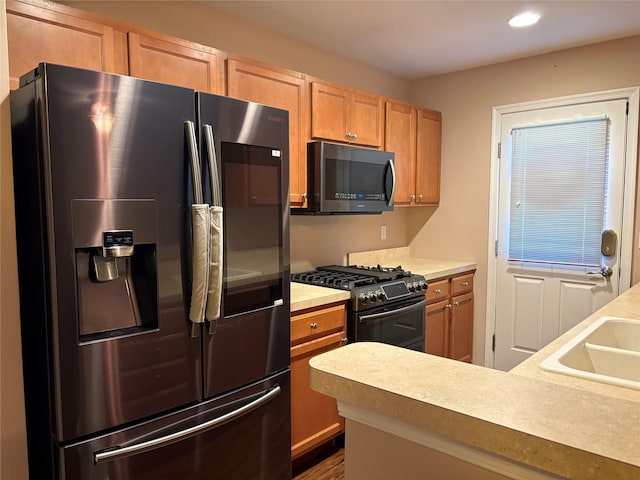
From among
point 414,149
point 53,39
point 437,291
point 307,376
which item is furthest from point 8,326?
point 414,149

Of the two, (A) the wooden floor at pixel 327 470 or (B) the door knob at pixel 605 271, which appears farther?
(B) the door knob at pixel 605 271

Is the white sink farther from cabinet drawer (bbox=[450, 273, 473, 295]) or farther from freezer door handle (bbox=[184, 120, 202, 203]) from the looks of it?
cabinet drawer (bbox=[450, 273, 473, 295])

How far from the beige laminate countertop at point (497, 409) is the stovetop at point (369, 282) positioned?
165cm

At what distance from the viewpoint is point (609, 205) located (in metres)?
3.15

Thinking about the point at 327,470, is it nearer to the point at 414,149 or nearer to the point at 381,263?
the point at 381,263

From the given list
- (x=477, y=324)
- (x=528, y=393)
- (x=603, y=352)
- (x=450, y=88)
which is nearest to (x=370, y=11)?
(x=450, y=88)

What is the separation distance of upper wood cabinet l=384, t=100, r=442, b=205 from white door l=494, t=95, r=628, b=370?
54 centimetres

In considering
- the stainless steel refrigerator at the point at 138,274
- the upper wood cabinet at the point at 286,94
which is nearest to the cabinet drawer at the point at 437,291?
the upper wood cabinet at the point at 286,94

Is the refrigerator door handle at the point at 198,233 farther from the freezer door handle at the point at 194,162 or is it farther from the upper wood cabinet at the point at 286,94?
the upper wood cabinet at the point at 286,94

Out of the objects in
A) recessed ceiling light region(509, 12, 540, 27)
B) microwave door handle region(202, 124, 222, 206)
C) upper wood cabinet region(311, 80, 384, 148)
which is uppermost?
recessed ceiling light region(509, 12, 540, 27)

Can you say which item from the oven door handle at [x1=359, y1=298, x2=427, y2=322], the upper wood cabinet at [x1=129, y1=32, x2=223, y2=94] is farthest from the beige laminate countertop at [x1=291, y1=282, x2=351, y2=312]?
the upper wood cabinet at [x1=129, y1=32, x2=223, y2=94]

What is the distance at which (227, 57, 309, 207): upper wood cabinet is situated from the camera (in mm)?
2330

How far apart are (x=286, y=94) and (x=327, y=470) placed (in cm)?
214

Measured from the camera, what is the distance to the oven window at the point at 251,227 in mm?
1798
